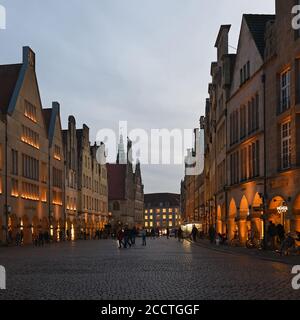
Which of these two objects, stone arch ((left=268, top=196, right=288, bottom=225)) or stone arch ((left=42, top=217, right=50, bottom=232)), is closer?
stone arch ((left=268, top=196, right=288, bottom=225))

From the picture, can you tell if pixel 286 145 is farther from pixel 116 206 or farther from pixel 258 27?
pixel 116 206

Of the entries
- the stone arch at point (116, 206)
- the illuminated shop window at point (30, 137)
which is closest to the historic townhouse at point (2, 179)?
the illuminated shop window at point (30, 137)

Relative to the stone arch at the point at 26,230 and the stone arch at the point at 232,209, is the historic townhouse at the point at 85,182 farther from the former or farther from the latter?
the stone arch at the point at 232,209

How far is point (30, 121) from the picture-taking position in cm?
7000

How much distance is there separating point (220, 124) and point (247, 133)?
15700 millimetres

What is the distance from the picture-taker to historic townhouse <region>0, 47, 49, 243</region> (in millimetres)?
61812

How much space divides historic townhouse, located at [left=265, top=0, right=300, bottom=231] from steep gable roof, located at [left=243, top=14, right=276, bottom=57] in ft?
11.9

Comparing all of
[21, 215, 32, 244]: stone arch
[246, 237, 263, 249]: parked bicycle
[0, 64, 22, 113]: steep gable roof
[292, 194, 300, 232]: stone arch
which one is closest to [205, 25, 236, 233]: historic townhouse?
[246, 237, 263, 249]: parked bicycle

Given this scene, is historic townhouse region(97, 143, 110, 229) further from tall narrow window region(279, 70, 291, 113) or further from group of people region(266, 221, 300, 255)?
group of people region(266, 221, 300, 255)

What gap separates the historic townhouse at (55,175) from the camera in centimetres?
7838

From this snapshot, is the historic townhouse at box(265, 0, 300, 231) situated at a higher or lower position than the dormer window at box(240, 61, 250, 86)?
lower
